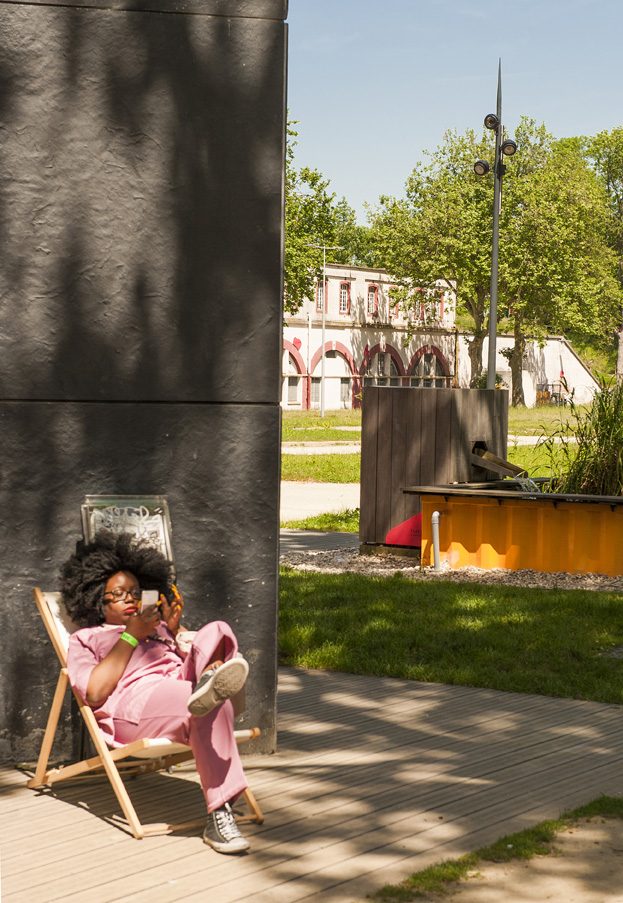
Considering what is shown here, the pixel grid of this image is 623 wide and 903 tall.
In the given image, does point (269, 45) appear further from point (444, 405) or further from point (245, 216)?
point (444, 405)

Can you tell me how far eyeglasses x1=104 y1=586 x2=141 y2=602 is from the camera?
5.36 m

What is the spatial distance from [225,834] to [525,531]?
7668mm


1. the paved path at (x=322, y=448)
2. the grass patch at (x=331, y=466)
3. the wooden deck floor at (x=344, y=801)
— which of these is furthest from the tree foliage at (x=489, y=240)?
the wooden deck floor at (x=344, y=801)

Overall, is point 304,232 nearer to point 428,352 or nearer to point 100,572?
point 428,352

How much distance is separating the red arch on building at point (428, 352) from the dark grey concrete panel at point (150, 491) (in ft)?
238

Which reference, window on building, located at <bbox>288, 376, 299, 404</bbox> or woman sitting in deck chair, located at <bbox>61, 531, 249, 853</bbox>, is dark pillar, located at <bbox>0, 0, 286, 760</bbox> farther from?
window on building, located at <bbox>288, 376, 299, 404</bbox>

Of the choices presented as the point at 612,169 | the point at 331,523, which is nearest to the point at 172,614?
the point at 331,523

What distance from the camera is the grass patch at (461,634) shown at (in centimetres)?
796

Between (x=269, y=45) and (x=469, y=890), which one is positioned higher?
(x=269, y=45)

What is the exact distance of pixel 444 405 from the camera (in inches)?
516

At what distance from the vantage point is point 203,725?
4.80m

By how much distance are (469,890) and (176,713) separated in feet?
4.04

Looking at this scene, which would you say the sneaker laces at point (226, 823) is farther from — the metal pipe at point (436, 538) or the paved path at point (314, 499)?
the paved path at point (314, 499)

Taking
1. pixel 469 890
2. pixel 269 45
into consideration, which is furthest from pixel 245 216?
pixel 469 890
